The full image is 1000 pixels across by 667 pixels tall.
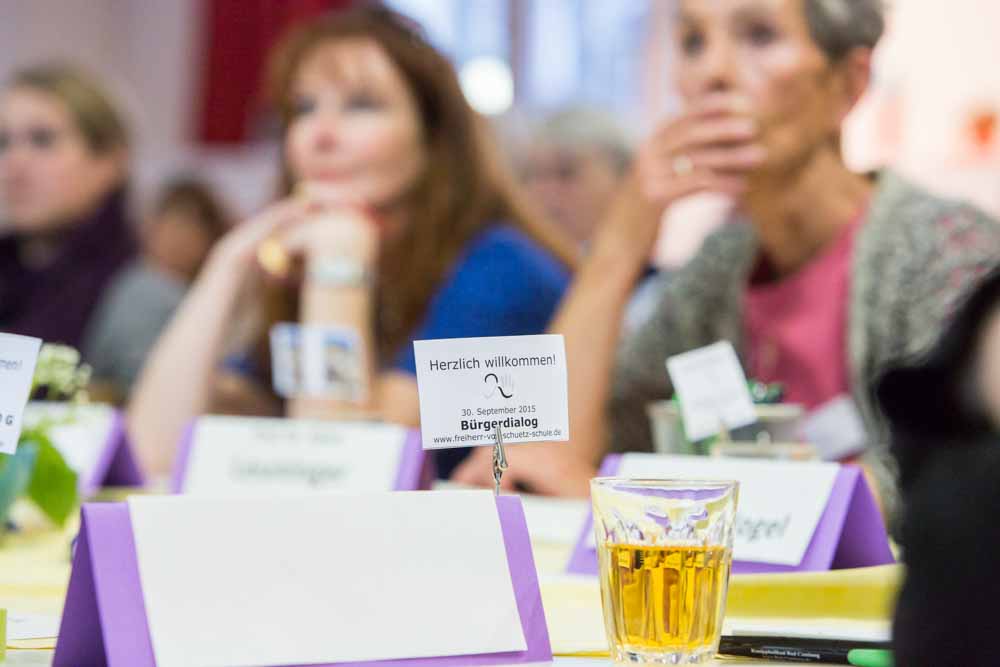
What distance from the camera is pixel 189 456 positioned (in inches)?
50.8

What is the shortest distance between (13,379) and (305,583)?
0.20 m

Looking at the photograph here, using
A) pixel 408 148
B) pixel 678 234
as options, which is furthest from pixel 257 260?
pixel 678 234

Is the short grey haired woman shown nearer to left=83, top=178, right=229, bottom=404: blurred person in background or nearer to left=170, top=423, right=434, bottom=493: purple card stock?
left=170, top=423, right=434, bottom=493: purple card stock

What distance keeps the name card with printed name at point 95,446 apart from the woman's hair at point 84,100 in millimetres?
1626

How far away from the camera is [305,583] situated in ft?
2.14

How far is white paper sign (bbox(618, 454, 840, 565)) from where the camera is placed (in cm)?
89

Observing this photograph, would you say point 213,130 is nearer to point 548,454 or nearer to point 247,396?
point 247,396

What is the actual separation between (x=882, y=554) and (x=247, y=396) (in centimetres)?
149

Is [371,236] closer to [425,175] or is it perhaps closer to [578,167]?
[425,175]

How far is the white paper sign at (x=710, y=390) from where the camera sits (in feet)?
3.36

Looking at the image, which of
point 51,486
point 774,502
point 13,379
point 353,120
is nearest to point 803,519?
point 774,502

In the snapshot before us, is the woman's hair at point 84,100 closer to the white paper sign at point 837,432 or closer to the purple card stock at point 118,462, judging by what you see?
the purple card stock at point 118,462

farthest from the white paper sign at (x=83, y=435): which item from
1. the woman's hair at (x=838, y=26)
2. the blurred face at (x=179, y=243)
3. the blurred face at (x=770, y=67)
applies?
the blurred face at (x=179, y=243)

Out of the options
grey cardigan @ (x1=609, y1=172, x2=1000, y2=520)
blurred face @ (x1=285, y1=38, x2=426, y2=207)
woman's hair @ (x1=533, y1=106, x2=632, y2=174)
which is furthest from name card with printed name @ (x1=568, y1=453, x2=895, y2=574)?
woman's hair @ (x1=533, y1=106, x2=632, y2=174)
